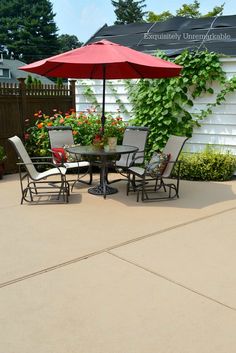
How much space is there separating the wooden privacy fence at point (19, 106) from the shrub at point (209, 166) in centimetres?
355

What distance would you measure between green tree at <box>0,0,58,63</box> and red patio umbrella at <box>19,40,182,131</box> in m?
40.6

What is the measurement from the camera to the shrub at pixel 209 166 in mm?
7059

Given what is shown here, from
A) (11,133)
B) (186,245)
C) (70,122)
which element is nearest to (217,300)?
(186,245)

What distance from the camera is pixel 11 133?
8008 mm

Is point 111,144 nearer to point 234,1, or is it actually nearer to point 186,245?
point 186,245

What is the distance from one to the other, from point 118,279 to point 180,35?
6.90 meters

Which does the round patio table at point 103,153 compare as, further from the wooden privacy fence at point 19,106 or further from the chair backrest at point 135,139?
the wooden privacy fence at point 19,106

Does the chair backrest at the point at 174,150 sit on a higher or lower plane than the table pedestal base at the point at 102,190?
higher

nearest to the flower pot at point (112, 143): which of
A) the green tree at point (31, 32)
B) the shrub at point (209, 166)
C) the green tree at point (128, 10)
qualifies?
the shrub at point (209, 166)

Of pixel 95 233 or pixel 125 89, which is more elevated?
pixel 125 89

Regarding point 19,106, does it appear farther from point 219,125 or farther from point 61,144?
point 219,125

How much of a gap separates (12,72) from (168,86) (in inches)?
1216

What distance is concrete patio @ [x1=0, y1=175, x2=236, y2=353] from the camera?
2367 mm

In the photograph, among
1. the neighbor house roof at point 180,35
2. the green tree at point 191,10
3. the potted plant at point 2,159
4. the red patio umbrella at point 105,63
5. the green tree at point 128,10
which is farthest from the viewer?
the green tree at point 128,10
